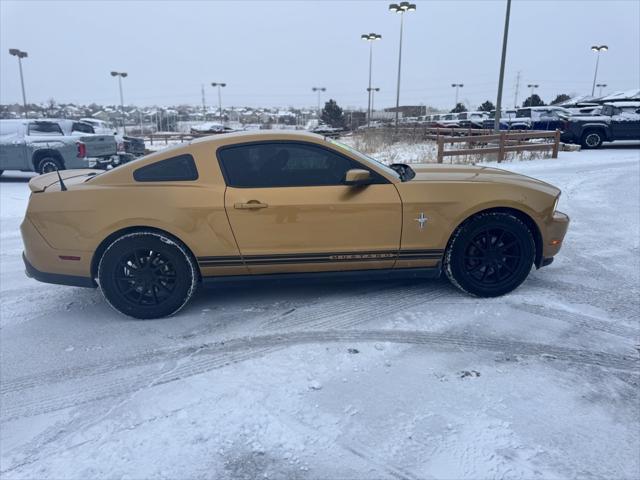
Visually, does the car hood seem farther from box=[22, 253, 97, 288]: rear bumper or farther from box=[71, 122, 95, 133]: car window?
box=[71, 122, 95, 133]: car window

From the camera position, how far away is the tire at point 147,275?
11.9ft

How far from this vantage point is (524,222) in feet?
13.1

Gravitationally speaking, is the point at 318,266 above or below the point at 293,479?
above

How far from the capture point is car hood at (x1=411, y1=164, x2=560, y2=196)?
13.1 ft

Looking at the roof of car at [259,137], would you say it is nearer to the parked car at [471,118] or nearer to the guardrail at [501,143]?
the guardrail at [501,143]

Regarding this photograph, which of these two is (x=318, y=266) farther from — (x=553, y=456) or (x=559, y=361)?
(x=553, y=456)

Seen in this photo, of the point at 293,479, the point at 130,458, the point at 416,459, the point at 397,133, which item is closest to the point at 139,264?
the point at 130,458

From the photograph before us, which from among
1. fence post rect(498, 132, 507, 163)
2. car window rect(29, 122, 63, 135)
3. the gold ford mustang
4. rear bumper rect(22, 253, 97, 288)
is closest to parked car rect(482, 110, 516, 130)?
fence post rect(498, 132, 507, 163)

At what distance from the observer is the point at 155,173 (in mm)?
3734

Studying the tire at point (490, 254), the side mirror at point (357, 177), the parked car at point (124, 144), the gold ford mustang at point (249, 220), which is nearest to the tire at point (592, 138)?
the parked car at point (124, 144)

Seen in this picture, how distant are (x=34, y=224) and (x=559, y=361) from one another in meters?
4.02

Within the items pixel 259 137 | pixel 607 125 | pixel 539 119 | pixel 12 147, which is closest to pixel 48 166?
pixel 12 147

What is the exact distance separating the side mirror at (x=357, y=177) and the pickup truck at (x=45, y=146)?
9.90 metres

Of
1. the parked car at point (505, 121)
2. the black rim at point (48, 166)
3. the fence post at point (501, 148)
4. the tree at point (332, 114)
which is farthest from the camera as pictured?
the tree at point (332, 114)
